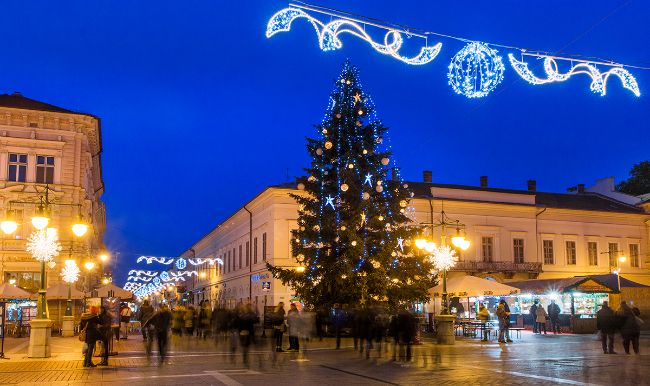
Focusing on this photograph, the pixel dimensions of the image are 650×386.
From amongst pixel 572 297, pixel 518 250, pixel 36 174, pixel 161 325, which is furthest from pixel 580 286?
pixel 36 174

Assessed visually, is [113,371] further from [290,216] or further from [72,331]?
[290,216]

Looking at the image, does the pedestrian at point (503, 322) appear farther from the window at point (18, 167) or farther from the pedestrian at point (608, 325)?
the window at point (18, 167)

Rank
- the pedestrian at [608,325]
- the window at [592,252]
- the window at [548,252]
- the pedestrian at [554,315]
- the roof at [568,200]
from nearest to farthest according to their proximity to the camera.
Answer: the pedestrian at [608,325], the pedestrian at [554,315], the window at [548,252], the roof at [568,200], the window at [592,252]

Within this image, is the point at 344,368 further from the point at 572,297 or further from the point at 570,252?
the point at 570,252

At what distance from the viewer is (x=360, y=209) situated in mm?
26719

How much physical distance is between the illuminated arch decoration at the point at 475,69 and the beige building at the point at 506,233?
28.2m

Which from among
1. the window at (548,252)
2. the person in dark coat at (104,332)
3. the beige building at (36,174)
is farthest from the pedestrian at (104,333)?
the window at (548,252)

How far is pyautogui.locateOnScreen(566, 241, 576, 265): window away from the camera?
49.7 m

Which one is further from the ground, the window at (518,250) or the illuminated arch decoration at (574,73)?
the illuminated arch decoration at (574,73)

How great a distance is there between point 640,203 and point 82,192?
45435 mm

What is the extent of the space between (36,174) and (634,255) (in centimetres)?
4707

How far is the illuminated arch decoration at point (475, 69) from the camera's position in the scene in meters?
13.8

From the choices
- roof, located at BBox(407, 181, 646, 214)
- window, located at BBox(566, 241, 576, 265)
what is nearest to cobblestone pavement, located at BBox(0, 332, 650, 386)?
roof, located at BBox(407, 181, 646, 214)

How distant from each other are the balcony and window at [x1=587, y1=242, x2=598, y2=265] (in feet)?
20.1
